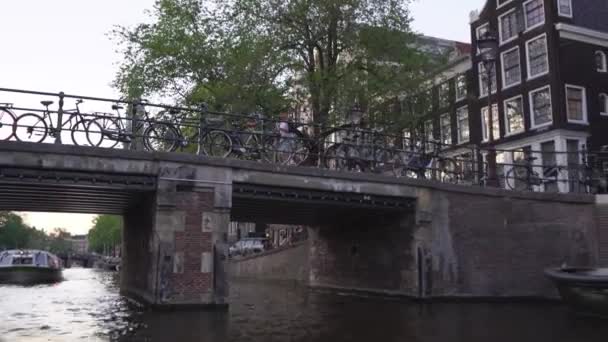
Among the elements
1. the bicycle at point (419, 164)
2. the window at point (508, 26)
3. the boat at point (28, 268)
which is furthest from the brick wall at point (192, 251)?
the window at point (508, 26)

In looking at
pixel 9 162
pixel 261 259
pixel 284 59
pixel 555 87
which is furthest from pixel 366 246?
pixel 555 87

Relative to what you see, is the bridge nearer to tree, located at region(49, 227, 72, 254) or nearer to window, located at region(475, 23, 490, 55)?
window, located at region(475, 23, 490, 55)

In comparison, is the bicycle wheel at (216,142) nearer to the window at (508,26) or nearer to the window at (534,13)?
the window at (534,13)

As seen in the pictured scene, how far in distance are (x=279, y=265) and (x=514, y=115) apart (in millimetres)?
14561

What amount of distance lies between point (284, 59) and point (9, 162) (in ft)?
44.6

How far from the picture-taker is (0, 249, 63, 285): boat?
28.5m

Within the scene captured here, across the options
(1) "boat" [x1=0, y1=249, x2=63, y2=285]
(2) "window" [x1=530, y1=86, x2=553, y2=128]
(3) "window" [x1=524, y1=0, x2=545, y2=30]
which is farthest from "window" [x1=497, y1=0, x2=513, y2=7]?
(1) "boat" [x1=0, y1=249, x2=63, y2=285]

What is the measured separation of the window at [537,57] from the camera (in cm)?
2952

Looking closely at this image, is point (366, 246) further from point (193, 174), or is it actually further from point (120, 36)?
point (120, 36)

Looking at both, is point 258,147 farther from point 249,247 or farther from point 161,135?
point 249,247

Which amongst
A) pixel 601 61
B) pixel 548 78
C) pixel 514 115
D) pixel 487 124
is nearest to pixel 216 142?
pixel 548 78

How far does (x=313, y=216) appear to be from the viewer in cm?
1980

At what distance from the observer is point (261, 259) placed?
102 feet

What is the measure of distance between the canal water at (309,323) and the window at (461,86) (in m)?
20.4
